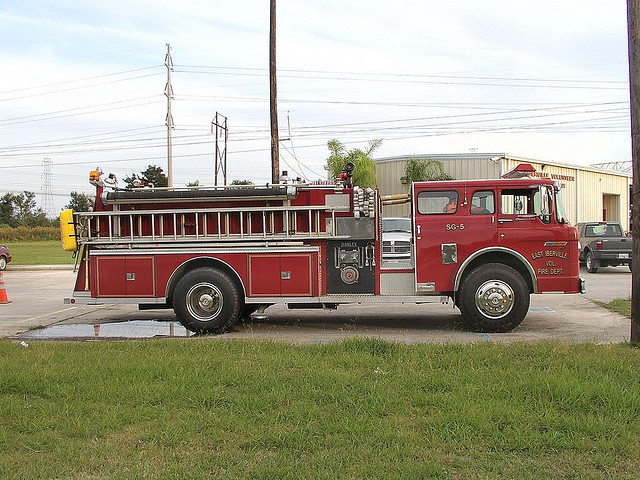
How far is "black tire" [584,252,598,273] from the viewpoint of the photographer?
888 inches

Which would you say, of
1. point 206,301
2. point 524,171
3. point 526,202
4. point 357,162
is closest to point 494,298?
point 526,202

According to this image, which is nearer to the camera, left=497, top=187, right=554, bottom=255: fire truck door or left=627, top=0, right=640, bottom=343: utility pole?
left=627, top=0, right=640, bottom=343: utility pole

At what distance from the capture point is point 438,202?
33.8 ft

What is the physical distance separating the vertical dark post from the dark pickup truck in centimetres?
1081

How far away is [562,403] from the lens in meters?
5.44

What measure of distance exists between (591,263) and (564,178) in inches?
490

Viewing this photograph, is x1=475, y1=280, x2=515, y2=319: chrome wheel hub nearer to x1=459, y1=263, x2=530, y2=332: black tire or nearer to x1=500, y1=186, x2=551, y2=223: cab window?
x1=459, y1=263, x2=530, y2=332: black tire

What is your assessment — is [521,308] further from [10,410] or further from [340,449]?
[10,410]

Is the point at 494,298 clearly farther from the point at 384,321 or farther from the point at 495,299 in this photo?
the point at 384,321

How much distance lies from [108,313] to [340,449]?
32.6 feet

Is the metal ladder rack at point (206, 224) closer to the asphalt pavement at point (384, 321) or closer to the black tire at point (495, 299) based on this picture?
the asphalt pavement at point (384, 321)

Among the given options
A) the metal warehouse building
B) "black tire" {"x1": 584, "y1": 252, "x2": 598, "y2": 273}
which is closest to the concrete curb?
the metal warehouse building

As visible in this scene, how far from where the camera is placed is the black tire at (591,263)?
22.6 metres

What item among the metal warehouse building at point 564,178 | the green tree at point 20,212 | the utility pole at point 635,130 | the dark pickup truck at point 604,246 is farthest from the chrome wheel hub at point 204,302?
the green tree at point 20,212
